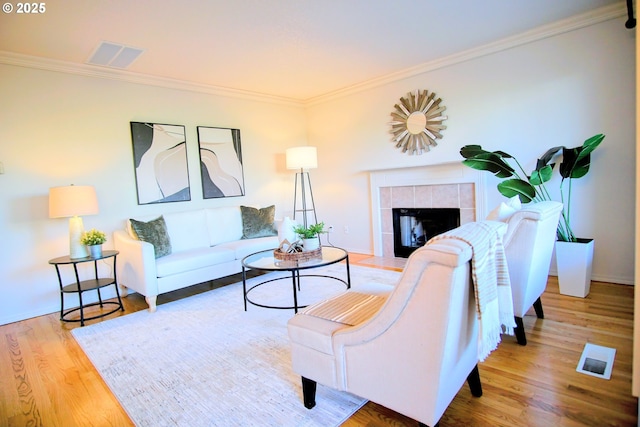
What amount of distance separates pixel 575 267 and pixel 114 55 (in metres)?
4.72

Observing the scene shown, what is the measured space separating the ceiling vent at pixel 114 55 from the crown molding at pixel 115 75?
164 millimetres

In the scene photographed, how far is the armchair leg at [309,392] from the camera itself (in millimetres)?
1739

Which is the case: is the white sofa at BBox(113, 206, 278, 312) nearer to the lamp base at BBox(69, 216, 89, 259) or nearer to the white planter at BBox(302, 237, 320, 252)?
the lamp base at BBox(69, 216, 89, 259)

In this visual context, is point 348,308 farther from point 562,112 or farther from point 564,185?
point 562,112

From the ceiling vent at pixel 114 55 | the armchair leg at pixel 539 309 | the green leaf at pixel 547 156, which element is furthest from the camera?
the green leaf at pixel 547 156

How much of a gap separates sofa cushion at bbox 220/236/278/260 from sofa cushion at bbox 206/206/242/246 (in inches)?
5.3

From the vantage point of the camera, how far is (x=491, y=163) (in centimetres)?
357

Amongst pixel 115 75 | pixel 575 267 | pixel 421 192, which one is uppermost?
pixel 115 75

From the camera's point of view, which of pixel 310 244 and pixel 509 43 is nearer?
pixel 310 244

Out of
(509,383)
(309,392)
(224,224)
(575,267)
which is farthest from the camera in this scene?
(224,224)

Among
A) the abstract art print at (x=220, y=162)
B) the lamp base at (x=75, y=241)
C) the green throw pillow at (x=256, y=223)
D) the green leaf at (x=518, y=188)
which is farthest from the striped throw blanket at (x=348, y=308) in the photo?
the abstract art print at (x=220, y=162)

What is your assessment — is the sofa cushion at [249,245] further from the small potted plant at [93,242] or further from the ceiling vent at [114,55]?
the ceiling vent at [114,55]

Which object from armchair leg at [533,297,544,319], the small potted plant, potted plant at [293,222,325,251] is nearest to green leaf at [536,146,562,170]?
armchair leg at [533,297,544,319]

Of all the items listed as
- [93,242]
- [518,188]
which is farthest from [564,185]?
[93,242]
